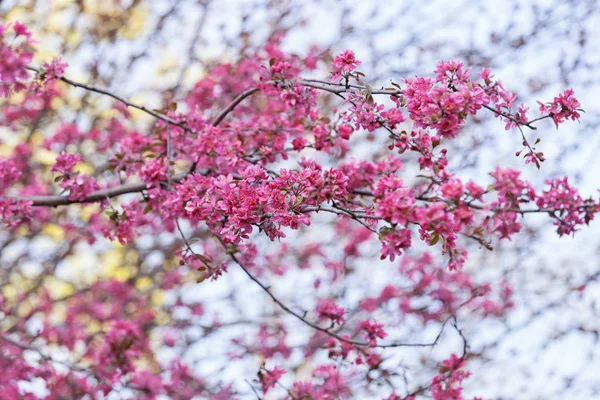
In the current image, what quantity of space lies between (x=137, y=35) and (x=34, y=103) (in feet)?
4.29

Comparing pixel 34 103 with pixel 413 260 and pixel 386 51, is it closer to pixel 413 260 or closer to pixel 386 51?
pixel 386 51

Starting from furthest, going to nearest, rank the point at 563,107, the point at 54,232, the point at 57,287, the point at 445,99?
the point at 57,287 < the point at 54,232 < the point at 563,107 < the point at 445,99

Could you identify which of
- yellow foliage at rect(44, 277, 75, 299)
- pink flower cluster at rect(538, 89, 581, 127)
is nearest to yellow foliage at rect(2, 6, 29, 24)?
yellow foliage at rect(44, 277, 75, 299)

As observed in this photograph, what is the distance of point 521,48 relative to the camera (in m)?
6.53

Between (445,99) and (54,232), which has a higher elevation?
(54,232)

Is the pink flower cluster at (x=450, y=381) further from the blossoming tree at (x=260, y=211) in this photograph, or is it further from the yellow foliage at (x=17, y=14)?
the yellow foliage at (x=17, y=14)

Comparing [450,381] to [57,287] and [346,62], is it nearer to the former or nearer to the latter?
[346,62]

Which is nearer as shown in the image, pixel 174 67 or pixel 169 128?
pixel 169 128

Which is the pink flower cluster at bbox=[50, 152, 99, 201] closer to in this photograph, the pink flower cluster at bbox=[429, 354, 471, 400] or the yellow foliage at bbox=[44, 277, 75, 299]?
the pink flower cluster at bbox=[429, 354, 471, 400]

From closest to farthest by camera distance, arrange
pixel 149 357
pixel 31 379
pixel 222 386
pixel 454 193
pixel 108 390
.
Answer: pixel 454 193
pixel 108 390
pixel 31 379
pixel 222 386
pixel 149 357

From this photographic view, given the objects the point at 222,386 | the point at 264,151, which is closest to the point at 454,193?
the point at 264,151

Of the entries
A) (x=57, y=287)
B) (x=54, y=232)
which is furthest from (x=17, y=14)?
(x=57, y=287)

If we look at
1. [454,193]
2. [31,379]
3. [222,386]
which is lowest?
[454,193]

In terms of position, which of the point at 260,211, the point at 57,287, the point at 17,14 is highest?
the point at 17,14
